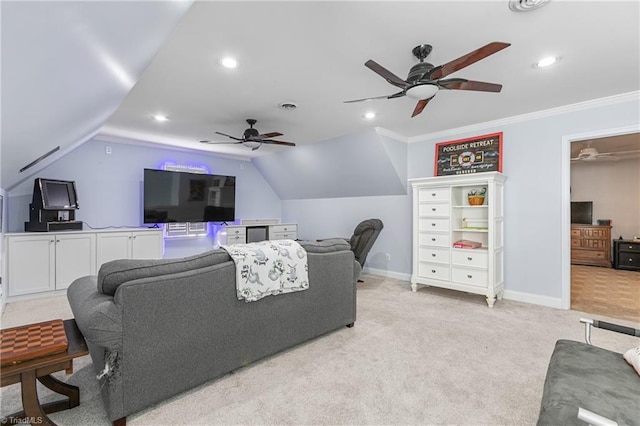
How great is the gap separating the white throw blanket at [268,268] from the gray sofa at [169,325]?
0.22 feet

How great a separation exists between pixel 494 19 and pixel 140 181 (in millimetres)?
5671

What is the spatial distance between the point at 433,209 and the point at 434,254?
0.63 metres

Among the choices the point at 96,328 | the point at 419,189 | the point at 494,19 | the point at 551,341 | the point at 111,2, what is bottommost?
the point at 551,341

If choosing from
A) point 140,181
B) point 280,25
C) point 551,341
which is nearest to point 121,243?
point 140,181

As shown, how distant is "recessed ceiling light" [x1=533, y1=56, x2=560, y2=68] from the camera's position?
2434 millimetres

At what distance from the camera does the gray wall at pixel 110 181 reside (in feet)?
14.6

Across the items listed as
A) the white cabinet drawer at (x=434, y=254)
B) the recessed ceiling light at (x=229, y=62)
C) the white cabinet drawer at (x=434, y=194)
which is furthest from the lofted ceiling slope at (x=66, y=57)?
the white cabinet drawer at (x=434, y=254)

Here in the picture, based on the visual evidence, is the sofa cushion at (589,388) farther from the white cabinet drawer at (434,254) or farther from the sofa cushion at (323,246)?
the white cabinet drawer at (434,254)

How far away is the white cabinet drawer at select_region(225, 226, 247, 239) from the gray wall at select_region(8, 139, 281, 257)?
569mm

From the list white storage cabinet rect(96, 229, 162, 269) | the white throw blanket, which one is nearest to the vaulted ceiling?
the white throw blanket

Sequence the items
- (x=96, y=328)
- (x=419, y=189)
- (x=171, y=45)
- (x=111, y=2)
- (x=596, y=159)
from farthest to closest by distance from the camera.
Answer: (x=596, y=159), (x=419, y=189), (x=171, y=45), (x=96, y=328), (x=111, y=2)

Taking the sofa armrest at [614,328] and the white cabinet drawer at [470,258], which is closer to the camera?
the sofa armrest at [614,328]

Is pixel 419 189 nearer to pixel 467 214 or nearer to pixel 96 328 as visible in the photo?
pixel 467 214

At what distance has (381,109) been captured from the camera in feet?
12.0
